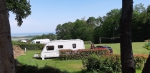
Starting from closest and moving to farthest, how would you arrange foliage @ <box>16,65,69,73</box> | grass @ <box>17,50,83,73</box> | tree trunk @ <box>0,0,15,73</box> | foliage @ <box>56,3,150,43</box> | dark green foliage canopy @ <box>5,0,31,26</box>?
tree trunk @ <box>0,0,15,73</box>, foliage @ <box>16,65,69,73</box>, grass @ <box>17,50,83,73</box>, dark green foliage canopy @ <box>5,0,31,26</box>, foliage @ <box>56,3,150,43</box>

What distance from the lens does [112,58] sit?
43.8ft

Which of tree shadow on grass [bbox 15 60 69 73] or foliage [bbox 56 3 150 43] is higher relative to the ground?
foliage [bbox 56 3 150 43]

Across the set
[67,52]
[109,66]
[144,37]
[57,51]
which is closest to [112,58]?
[109,66]

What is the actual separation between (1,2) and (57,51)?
71.9 feet

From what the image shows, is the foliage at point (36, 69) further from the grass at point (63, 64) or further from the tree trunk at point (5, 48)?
the grass at point (63, 64)

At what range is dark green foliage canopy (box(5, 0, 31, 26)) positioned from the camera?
942 inches

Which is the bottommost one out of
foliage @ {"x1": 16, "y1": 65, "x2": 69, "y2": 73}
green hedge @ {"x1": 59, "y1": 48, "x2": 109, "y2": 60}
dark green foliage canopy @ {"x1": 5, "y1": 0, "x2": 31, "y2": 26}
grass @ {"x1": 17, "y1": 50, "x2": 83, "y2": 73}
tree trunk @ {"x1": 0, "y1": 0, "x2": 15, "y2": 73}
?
grass @ {"x1": 17, "y1": 50, "x2": 83, "y2": 73}

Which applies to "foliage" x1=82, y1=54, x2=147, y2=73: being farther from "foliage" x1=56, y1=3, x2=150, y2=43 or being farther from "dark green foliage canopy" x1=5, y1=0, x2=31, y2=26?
"foliage" x1=56, y1=3, x2=150, y2=43

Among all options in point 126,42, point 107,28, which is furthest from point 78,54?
point 107,28

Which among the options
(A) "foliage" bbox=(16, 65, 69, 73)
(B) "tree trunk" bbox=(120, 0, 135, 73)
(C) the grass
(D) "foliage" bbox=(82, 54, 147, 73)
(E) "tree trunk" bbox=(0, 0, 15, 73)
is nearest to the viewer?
(E) "tree trunk" bbox=(0, 0, 15, 73)

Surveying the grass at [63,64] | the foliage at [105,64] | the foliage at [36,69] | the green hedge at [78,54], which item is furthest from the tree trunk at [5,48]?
the green hedge at [78,54]

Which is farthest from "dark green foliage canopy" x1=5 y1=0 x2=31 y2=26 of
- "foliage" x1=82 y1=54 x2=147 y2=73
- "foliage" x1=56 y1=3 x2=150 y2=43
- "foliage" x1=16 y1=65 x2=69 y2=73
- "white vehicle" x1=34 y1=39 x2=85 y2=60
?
"foliage" x1=56 y1=3 x2=150 y2=43

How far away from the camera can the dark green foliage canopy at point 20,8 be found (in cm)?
2392

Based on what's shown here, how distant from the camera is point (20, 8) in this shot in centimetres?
2469
